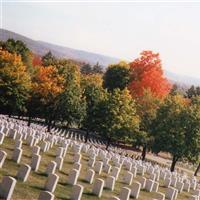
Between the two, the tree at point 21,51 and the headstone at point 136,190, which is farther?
the tree at point 21,51

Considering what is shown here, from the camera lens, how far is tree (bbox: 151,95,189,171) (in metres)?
53.4

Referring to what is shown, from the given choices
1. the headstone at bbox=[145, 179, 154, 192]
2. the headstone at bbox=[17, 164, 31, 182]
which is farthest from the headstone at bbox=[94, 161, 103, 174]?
the headstone at bbox=[17, 164, 31, 182]

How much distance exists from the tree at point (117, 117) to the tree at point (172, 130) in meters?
2.81

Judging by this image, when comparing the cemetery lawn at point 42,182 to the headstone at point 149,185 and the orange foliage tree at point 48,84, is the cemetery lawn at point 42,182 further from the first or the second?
the orange foliage tree at point 48,84

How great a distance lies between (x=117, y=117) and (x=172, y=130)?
6421 mm

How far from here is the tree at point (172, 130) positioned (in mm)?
53375

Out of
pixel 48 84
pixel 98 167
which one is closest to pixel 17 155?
pixel 98 167

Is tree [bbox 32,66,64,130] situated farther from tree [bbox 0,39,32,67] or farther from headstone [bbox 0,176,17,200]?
headstone [bbox 0,176,17,200]

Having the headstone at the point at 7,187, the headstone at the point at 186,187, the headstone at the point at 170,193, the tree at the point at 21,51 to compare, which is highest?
the tree at the point at 21,51

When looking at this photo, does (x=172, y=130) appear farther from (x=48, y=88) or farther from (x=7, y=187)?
(x=7, y=187)

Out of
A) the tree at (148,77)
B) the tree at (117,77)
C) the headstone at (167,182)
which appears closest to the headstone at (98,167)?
the headstone at (167,182)

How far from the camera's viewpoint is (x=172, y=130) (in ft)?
179

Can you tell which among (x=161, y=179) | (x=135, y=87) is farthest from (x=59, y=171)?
(x=135, y=87)

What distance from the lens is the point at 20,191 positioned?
17.9 metres
